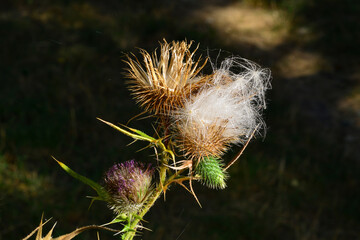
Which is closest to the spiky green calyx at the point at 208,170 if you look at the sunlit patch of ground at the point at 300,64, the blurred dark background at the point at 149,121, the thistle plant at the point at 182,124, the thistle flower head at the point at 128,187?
the thistle plant at the point at 182,124

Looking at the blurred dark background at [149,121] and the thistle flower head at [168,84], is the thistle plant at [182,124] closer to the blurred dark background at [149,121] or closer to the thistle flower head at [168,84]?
the thistle flower head at [168,84]

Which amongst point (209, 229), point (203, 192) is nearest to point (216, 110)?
point (209, 229)

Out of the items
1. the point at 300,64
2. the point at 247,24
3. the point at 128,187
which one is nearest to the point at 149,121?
the point at 300,64

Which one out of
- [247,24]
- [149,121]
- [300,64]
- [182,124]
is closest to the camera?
[182,124]

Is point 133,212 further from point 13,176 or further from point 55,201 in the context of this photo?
point 13,176

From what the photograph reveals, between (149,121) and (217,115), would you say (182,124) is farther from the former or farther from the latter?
(149,121)

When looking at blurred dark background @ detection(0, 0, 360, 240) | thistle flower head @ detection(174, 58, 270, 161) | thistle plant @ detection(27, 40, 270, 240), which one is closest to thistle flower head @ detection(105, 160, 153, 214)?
thistle plant @ detection(27, 40, 270, 240)

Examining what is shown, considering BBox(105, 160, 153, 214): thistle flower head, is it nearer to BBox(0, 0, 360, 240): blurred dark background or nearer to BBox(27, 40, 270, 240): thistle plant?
BBox(27, 40, 270, 240): thistle plant

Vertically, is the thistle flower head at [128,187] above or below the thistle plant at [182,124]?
below
